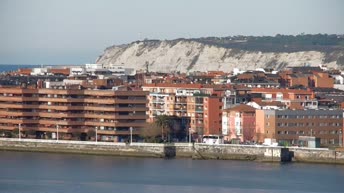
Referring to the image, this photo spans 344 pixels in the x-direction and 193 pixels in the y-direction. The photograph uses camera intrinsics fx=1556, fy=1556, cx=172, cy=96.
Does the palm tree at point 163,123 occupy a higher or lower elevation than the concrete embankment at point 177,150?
higher

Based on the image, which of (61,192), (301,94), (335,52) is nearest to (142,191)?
(61,192)

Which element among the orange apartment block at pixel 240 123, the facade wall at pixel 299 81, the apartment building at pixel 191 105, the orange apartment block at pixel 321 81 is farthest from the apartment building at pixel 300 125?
the orange apartment block at pixel 321 81

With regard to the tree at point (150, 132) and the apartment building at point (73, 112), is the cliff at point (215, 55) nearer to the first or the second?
the apartment building at point (73, 112)

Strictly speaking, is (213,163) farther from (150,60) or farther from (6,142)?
(150,60)

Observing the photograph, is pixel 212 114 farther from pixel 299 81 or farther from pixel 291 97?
pixel 299 81

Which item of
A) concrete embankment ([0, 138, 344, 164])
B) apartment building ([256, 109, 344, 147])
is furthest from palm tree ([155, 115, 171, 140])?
apartment building ([256, 109, 344, 147])

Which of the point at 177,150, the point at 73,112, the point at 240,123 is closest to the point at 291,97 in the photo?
the point at 240,123
